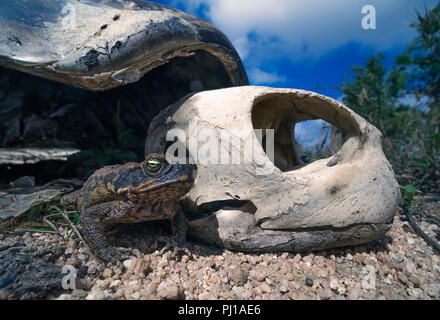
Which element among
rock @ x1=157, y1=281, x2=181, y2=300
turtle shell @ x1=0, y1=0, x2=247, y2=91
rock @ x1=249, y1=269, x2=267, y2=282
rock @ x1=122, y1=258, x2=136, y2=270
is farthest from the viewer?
turtle shell @ x1=0, y1=0, x2=247, y2=91

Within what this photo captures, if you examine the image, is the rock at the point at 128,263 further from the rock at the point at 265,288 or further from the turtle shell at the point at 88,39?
the turtle shell at the point at 88,39

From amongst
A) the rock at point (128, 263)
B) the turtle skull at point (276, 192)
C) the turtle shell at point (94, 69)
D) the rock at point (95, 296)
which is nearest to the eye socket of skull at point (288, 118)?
the turtle skull at point (276, 192)

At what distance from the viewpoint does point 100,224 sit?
1.73 m

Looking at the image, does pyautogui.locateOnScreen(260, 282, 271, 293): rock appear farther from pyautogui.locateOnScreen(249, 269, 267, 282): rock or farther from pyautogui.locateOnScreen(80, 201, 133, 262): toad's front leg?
pyautogui.locateOnScreen(80, 201, 133, 262): toad's front leg

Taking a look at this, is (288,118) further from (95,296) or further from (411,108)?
(411,108)

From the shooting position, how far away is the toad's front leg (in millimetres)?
1580

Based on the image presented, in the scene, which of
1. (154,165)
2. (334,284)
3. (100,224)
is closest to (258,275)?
(334,284)

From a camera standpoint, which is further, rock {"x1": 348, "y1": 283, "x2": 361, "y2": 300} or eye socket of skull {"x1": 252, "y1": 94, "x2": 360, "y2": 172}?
eye socket of skull {"x1": 252, "y1": 94, "x2": 360, "y2": 172}

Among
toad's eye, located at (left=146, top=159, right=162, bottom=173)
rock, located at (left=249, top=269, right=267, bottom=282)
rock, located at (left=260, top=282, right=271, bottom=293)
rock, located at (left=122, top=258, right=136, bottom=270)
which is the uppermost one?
toad's eye, located at (left=146, top=159, right=162, bottom=173)

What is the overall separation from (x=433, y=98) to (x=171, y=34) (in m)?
8.48

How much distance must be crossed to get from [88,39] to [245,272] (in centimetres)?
219

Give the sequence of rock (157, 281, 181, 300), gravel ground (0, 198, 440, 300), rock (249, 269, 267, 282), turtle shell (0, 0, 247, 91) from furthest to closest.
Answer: turtle shell (0, 0, 247, 91) < rock (249, 269, 267, 282) < gravel ground (0, 198, 440, 300) < rock (157, 281, 181, 300)

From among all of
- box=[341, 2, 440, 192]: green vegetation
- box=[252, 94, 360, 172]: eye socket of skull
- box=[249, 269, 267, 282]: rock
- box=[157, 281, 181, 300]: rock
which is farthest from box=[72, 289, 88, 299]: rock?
box=[341, 2, 440, 192]: green vegetation

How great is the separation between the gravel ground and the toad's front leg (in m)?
0.08
